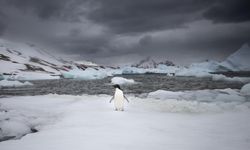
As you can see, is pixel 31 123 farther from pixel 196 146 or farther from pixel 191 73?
pixel 191 73

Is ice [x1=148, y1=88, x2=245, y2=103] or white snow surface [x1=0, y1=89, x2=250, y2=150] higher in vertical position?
ice [x1=148, y1=88, x2=245, y2=103]

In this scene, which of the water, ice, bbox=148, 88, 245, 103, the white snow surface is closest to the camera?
the white snow surface

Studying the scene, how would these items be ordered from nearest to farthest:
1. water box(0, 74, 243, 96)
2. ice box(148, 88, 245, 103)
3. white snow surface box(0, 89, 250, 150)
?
white snow surface box(0, 89, 250, 150) → ice box(148, 88, 245, 103) → water box(0, 74, 243, 96)

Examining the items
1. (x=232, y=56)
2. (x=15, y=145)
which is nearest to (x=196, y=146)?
(x=15, y=145)

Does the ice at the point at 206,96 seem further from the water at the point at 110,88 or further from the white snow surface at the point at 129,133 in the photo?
the water at the point at 110,88

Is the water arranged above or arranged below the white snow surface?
above

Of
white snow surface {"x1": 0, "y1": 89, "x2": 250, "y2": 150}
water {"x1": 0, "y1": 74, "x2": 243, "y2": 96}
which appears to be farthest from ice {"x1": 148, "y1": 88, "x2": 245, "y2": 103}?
water {"x1": 0, "y1": 74, "x2": 243, "y2": 96}

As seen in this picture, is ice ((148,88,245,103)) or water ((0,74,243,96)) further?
water ((0,74,243,96))

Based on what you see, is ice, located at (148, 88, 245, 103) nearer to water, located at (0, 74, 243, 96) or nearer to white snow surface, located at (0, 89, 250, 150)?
white snow surface, located at (0, 89, 250, 150)

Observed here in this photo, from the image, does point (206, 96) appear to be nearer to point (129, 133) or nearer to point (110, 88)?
point (129, 133)

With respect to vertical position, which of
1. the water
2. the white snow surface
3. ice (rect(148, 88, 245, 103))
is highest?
the water

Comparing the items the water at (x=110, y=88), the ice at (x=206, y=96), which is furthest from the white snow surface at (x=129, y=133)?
the water at (x=110, y=88)

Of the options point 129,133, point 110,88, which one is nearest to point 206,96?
point 129,133

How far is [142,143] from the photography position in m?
7.17
